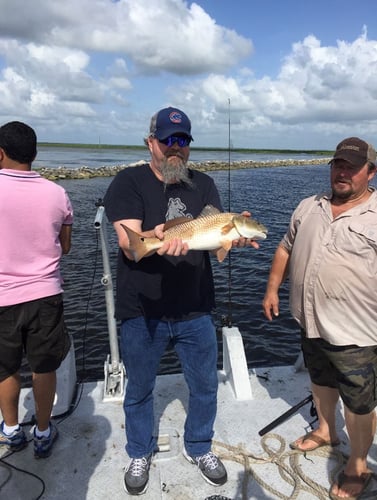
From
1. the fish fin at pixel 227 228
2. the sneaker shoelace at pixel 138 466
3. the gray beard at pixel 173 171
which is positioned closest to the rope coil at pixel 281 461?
the sneaker shoelace at pixel 138 466

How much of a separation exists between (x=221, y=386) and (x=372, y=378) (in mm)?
2278

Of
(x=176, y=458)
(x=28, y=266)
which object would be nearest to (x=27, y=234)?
(x=28, y=266)

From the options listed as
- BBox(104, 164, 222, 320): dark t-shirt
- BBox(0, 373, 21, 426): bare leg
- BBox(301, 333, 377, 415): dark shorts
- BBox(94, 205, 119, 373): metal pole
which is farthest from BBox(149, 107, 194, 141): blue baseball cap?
BBox(0, 373, 21, 426): bare leg

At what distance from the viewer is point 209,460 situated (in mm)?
3787

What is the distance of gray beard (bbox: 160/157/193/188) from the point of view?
11.1ft

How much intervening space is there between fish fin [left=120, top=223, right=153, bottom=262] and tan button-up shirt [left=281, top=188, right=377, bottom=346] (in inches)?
56.9

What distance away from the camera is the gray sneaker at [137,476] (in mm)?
3574

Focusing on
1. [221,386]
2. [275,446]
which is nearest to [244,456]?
[275,446]

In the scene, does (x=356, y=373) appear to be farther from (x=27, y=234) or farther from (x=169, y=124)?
(x=27, y=234)

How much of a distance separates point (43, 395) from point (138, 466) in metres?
1.13

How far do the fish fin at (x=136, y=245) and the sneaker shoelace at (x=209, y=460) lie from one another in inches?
83.2

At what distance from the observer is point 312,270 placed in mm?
3439

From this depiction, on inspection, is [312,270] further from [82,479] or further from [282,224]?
[282,224]

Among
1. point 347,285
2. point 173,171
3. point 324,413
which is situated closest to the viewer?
point 347,285
